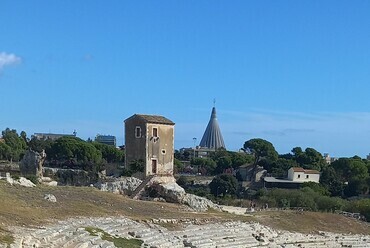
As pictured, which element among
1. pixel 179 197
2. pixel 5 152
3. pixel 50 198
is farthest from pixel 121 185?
pixel 5 152

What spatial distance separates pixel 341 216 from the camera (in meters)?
45.1

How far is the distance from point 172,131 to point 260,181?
33.6 m

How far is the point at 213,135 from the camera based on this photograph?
167 m

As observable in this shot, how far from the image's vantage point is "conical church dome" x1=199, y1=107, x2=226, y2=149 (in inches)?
6508

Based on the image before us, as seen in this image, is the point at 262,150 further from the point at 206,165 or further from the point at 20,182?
the point at 20,182

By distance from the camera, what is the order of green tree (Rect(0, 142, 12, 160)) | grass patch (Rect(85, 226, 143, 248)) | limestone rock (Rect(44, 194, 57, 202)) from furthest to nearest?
green tree (Rect(0, 142, 12, 160)), limestone rock (Rect(44, 194, 57, 202)), grass patch (Rect(85, 226, 143, 248))

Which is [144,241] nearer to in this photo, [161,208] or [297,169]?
[161,208]

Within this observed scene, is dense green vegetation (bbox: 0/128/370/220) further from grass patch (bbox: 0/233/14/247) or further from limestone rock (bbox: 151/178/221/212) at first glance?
grass patch (bbox: 0/233/14/247)

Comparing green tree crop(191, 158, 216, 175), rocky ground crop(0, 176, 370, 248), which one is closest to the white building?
green tree crop(191, 158, 216, 175)

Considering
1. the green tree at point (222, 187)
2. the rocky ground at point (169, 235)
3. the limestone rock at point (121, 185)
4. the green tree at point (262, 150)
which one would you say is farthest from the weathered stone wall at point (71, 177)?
the green tree at point (262, 150)

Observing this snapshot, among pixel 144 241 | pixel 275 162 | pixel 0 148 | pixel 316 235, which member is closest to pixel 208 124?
pixel 275 162

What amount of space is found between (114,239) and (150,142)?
21340 mm

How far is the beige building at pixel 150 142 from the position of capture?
147 feet

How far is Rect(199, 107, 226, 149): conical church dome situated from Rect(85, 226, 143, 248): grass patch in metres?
140
